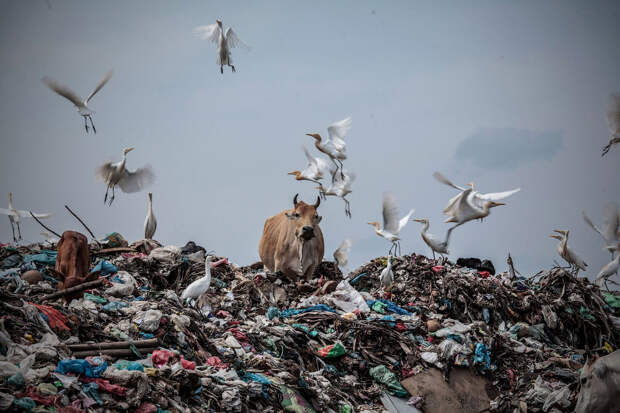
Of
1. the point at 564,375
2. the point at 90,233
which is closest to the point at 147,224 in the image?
the point at 90,233

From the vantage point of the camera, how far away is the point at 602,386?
4.48 meters

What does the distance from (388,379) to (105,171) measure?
6760 mm

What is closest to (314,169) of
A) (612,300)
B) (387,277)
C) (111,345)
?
(387,277)

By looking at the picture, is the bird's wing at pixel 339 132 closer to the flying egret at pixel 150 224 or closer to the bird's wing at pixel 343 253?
the bird's wing at pixel 343 253

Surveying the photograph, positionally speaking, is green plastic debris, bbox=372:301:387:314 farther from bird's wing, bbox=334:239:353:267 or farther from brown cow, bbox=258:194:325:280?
bird's wing, bbox=334:239:353:267

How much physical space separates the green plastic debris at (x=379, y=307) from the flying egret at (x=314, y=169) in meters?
3.67

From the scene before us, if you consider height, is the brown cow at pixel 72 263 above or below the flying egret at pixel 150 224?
below

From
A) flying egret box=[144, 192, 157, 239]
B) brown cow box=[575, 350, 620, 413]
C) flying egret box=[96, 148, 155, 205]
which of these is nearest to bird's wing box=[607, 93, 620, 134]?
brown cow box=[575, 350, 620, 413]

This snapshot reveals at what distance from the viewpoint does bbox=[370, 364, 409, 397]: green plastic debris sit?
18.6ft

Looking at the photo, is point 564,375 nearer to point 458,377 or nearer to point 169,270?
point 458,377

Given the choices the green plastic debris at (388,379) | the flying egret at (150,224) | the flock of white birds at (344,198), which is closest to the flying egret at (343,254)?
the flock of white birds at (344,198)

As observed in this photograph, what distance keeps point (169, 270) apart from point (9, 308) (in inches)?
157

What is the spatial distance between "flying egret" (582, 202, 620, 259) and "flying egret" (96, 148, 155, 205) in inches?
370

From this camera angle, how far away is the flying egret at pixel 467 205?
948 cm
